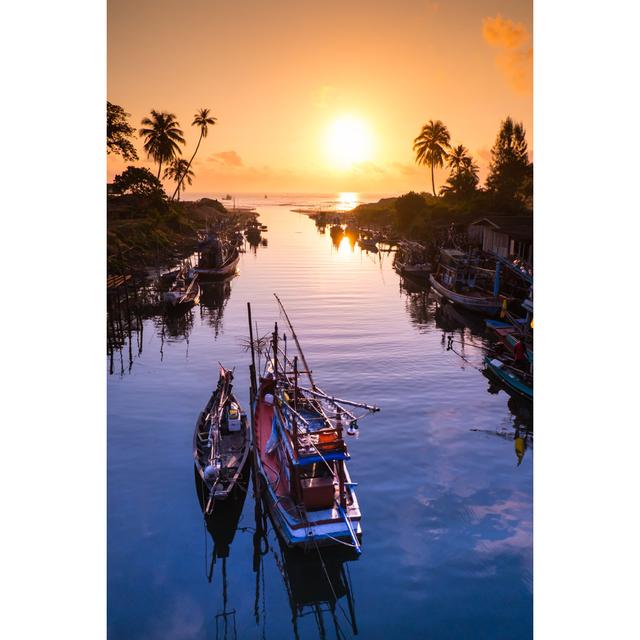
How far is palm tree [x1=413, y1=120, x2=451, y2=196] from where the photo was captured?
56875 millimetres

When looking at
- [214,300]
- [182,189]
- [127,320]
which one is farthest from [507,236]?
[182,189]

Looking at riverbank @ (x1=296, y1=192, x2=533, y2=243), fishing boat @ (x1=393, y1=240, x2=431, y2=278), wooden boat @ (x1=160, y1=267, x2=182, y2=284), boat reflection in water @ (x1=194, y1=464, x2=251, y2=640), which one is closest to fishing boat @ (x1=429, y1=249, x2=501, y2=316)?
riverbank @ (x1=296, y1=192, x2=533, y2=243)

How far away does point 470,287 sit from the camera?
1470 inches

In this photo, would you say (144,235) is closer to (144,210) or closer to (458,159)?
(144,210)

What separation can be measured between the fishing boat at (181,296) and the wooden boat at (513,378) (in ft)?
66.4

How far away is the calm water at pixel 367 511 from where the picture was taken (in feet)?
34.6

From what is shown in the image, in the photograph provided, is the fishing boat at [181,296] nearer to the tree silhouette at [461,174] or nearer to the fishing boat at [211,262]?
the fishing boat at [211,262]

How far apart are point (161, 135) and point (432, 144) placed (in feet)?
89.6

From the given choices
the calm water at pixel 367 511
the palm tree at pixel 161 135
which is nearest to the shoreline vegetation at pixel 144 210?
the palm tree at pixel 161 135
